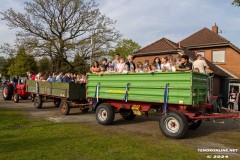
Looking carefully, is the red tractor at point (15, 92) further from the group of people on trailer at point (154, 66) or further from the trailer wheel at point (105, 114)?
the trailer wheel at point (105, 114)

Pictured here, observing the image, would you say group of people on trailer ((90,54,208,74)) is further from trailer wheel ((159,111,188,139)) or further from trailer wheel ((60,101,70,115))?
trailer wheel ((60,101,70,115))

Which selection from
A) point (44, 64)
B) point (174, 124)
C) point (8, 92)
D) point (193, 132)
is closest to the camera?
point (174, 124)

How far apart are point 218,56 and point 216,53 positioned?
0.35 m

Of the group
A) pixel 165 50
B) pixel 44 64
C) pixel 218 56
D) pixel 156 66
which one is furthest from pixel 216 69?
pixel 44 64

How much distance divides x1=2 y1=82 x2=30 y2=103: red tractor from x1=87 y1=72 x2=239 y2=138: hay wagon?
356 inches

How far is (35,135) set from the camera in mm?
7590

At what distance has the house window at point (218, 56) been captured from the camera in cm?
2569

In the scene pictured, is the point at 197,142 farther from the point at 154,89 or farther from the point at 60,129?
the point at 60,129

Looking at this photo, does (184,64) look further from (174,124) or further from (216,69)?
(216,69)

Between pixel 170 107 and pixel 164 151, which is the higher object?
pixel 170 107

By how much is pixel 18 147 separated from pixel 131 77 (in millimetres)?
4089

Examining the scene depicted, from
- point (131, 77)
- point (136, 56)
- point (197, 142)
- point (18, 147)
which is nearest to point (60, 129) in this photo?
point (18, 147)

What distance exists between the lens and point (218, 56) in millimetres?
25844

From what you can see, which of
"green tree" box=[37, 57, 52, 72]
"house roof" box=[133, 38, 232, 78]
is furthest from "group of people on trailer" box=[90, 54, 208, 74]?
"green tree" box=[37, 57, 52, 72]
